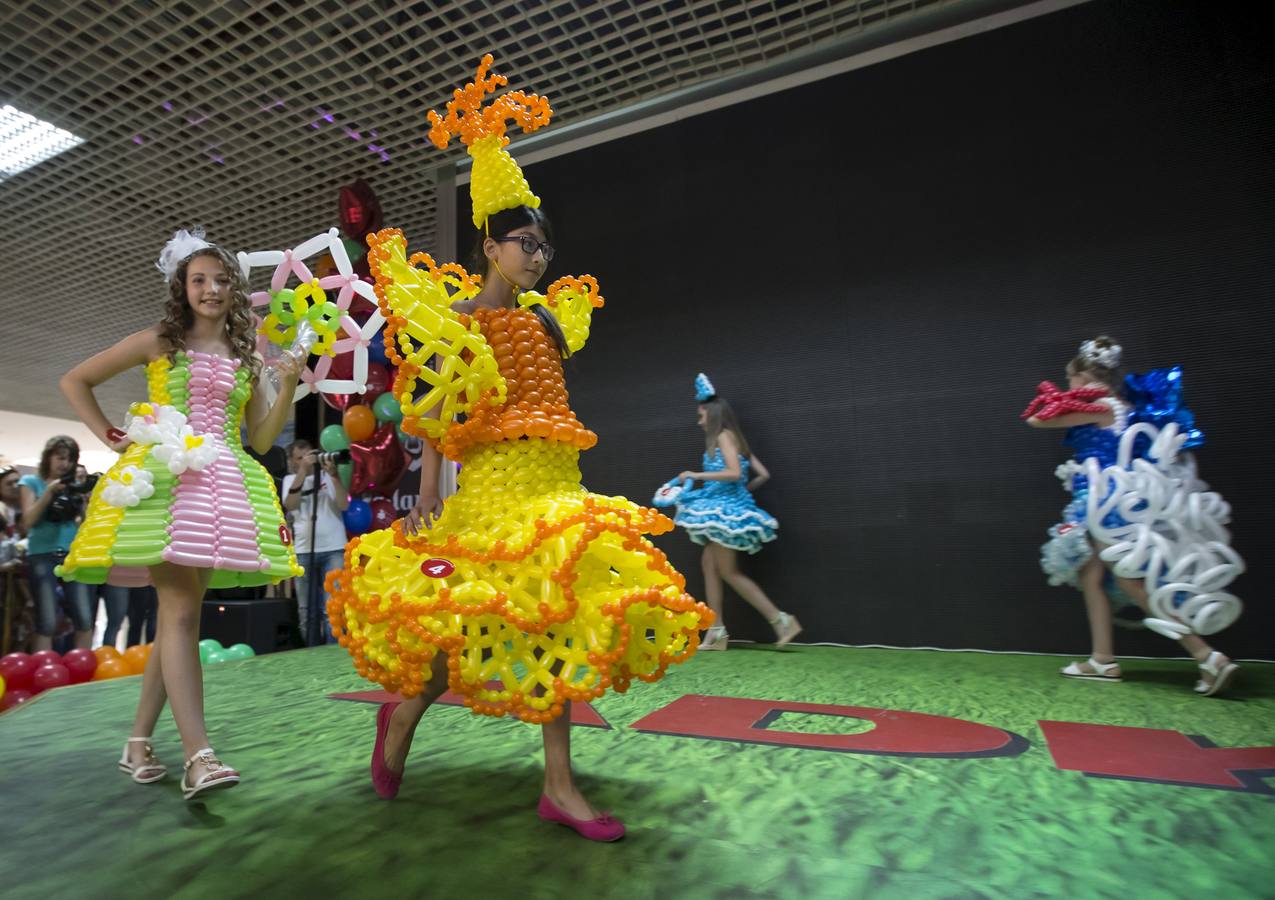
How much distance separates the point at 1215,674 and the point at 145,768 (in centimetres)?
349

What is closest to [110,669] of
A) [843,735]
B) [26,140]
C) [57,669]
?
[57,669]

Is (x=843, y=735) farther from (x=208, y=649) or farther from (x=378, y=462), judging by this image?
(x=378, y=462)

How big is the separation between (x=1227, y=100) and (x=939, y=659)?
3.19 metres

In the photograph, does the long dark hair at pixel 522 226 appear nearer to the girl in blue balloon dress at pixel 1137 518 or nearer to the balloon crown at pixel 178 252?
the balloon crown at pixel 178 252

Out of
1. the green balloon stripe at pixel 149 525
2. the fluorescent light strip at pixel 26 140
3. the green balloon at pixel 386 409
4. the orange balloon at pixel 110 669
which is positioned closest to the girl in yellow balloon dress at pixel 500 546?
the green balloon stripe at pixel 149 525

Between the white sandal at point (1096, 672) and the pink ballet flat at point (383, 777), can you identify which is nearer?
the pink ballet flat at point (383, 777)

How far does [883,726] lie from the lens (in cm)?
240

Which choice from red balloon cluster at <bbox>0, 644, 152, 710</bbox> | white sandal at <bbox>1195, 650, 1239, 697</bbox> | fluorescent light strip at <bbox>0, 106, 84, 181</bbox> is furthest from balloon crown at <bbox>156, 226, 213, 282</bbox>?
fluorescent light strip at <bbox>0, 106, 84, 181</bbox>

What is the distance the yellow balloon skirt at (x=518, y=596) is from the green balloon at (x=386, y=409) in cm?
374

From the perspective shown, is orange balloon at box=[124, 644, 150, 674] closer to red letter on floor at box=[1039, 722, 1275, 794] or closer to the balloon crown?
the balloon crown

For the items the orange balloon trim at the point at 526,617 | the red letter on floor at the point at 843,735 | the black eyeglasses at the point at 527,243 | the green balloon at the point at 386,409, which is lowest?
the red letter on floor at the point at 843,735

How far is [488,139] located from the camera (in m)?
1.83

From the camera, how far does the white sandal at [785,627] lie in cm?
424

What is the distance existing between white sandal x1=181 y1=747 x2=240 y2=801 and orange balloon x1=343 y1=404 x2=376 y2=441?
12.0 ft
